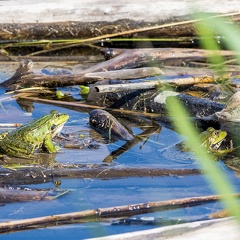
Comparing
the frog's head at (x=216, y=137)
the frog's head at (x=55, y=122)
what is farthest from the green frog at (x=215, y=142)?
the frog's head at (x=55, y=122)

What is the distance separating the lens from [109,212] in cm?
360

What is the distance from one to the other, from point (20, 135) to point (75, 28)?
155 inches

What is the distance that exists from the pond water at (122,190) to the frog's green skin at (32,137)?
0.17m

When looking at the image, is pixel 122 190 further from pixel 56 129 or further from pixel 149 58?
pixel 149 58

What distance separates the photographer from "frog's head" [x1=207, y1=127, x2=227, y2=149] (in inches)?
198

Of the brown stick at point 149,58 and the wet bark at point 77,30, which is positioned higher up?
the wet bark at point 77,30

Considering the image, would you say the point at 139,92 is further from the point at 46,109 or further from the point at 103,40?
the point at 103,40

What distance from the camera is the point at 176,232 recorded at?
8.59 feet

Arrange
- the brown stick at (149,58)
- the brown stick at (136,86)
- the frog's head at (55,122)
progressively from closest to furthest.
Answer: the frog's head at (55,122)
the brown stick at (136,86)
the brown stick at (149,58)

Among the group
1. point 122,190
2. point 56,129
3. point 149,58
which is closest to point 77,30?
point 149,58

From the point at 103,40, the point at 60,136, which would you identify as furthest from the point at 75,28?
the point at 60,136

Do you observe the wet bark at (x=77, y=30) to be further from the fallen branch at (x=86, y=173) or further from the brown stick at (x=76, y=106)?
the fallen branch at (x=86, y=173)

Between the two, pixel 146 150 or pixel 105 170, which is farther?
pixel 146 150

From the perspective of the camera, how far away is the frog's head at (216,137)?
16.5ft
